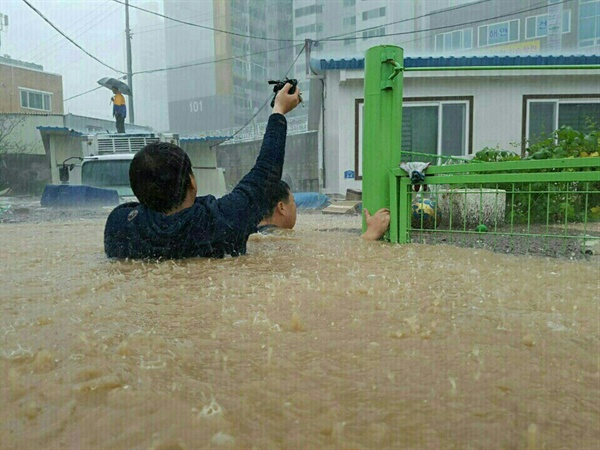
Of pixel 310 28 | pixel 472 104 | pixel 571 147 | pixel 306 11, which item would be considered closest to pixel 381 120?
pixel 571 147

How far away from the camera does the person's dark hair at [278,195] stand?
12.0 ft

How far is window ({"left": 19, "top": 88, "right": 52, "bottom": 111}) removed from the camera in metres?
21.2

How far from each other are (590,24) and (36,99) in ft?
69.8

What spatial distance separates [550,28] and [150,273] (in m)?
11.2

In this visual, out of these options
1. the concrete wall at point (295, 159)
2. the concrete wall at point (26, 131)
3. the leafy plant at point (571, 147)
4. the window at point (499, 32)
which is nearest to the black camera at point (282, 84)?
the leafy plant at point (571, 147)

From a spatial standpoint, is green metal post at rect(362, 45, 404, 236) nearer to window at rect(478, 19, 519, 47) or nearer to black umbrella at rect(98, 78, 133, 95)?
window at rect(478, 19, 519, 47)

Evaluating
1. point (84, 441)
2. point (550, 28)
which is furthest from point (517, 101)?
point (84, 441)

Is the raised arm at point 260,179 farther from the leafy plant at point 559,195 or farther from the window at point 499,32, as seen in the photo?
the window at point 499,32

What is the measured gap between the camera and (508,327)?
4.44 ft

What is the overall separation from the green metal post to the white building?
18.2 feet

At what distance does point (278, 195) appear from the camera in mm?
3816

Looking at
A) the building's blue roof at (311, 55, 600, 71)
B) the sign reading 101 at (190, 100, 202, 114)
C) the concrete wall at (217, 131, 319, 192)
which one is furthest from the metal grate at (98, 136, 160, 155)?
the sign reading 101 at (190, 100, 202, 114)

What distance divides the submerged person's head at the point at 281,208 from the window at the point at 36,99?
21.1 meters

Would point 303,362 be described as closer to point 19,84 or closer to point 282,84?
point 282,84
